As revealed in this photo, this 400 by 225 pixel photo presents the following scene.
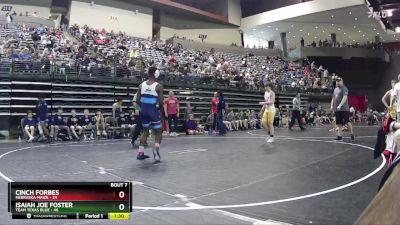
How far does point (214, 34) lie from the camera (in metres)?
47.2

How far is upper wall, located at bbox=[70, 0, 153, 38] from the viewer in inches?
1394

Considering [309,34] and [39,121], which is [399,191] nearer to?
[39,121]

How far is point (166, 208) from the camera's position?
4211mm

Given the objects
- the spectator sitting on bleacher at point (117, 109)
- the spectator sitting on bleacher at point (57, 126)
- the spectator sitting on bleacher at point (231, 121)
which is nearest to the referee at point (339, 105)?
the spectator sitting on bleacher at point (117, 109)

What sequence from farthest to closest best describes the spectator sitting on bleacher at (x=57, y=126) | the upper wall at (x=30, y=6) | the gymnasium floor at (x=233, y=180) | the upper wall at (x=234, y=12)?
the upper wall at (x=234, y=12)
the upper wall at (x=30, y=6)
the spectator sitting on bleacher at (x=57, y=126)
the gymnasium floor at (x=233, y=180)

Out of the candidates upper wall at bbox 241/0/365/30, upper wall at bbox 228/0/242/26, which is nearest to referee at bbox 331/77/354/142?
upper wall at bbox 241/0/365/30

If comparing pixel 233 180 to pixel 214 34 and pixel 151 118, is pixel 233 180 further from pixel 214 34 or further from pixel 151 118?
pixel 214 34

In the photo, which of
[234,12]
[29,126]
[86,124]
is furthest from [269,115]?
[234,12]

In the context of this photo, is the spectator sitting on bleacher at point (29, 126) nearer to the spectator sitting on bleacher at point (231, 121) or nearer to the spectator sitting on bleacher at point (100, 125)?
the spectator sitting on bleacher at point (100, 125)

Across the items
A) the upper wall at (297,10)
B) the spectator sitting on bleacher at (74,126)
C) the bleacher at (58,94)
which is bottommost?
the spectator sitting on bleacher at (74,126)

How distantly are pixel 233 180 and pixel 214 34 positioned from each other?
141 ft
